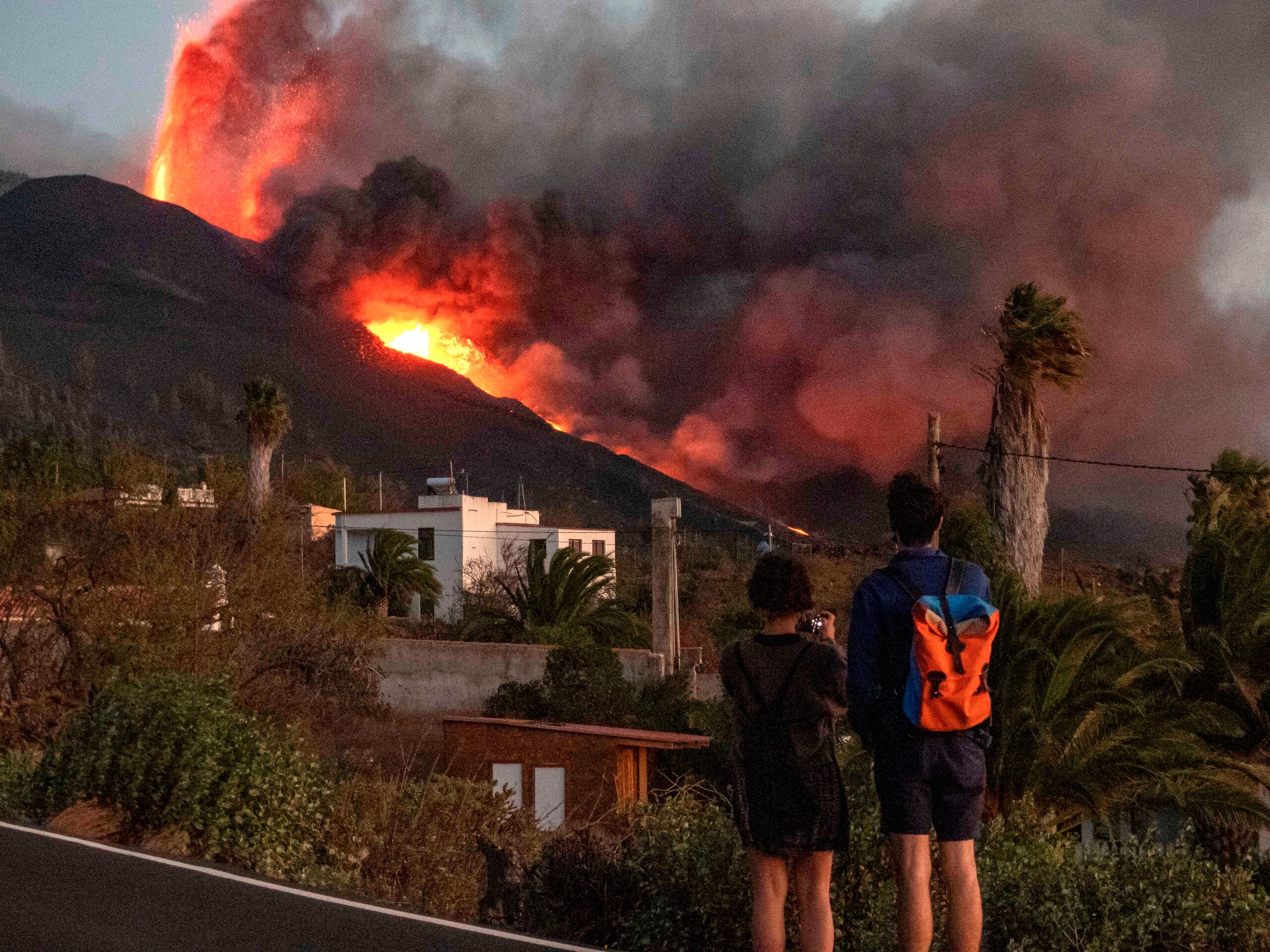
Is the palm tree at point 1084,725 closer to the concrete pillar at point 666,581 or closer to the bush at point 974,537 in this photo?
the bush at point 974,537

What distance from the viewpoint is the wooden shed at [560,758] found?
80.3ft

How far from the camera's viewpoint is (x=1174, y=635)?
40.9 ft

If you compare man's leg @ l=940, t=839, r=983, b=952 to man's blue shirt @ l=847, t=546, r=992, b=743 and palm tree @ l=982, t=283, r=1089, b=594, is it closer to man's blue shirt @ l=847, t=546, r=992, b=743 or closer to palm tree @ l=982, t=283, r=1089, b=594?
man's blue shirt @ l=847, t=546, r=992, b=743

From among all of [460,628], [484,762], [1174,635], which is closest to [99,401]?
[460,628]

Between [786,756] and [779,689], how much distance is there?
0.26 m

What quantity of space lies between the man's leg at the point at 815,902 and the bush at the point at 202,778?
5.05 meters

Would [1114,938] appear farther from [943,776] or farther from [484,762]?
[484,762]

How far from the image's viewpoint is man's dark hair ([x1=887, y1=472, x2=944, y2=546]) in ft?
18.0

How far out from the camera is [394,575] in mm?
53062

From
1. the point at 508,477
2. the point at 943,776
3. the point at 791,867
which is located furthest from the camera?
the point at 508,477

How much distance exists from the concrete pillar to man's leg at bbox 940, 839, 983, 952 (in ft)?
107

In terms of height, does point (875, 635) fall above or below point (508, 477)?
below

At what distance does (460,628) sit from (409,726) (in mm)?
10179

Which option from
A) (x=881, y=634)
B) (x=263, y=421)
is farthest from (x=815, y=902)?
(x=263, y=421)
